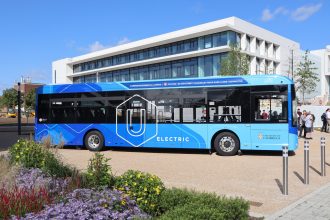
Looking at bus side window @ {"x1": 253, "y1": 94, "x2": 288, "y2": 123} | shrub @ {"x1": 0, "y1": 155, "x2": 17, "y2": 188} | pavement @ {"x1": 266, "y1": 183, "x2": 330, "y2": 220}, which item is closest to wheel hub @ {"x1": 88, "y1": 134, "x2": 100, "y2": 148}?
bus side window @ {"x1": 253, "y1": 94, "x2": 288, "y2": 123}

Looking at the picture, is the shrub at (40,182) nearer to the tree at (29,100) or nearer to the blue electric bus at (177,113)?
the blue electric bus at (177,113)

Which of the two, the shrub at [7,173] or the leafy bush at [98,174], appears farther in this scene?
the shrub at [7,173]

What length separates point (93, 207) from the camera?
201 inches

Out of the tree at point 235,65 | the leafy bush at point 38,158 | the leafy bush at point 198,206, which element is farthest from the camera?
the tree at point 235,65

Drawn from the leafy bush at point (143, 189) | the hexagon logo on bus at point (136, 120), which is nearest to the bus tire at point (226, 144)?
the hexagon logo on bus at point (136, 120)

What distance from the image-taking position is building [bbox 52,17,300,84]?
180ft

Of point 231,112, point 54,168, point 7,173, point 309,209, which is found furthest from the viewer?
point 231,112

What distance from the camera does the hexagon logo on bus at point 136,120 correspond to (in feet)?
54.9

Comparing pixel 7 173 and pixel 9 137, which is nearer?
pixel 7 173

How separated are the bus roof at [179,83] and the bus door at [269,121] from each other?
0.56 m

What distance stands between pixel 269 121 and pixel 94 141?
763 centimetres

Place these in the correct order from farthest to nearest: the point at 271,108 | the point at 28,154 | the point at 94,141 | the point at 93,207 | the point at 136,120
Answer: the point at 94,141
the point at 136,120
the point at 271,108
the point at 28,154
the point at 93,207

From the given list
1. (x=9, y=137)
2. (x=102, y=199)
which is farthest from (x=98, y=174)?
(x=9, y=137)

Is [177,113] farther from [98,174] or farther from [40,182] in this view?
[40,182]
